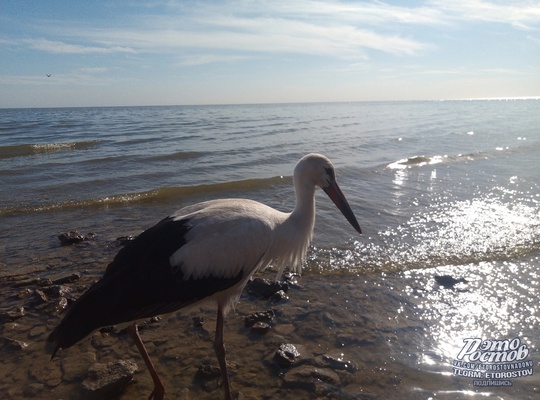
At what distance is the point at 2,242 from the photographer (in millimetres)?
7285

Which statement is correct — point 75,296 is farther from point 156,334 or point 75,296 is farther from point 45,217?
point 45,217

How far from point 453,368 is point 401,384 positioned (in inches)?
21.4

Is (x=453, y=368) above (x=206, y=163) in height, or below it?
below

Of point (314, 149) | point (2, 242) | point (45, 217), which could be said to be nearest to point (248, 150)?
point (314, 149)

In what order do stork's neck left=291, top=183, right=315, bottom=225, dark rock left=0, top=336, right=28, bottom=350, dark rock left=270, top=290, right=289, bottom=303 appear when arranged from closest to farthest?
1. dark rock left=0, top=336, right=28, bottom=350
2. stork's neck left=291, top=183, right=315, bottom=225
3. dark rock left=270, top=290, right=289, bottom=303

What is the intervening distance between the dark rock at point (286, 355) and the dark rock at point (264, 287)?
1.18m

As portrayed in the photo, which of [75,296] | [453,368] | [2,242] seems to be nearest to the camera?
[453,368]

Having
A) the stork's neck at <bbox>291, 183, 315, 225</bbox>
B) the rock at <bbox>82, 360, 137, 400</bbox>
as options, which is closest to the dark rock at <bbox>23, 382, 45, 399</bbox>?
the rock at <bbox>82, 360, 137, 400</bbox>

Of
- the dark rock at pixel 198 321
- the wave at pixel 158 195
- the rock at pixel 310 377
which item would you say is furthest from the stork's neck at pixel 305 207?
the wave at pixel 158 195

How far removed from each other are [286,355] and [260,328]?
0.58 m

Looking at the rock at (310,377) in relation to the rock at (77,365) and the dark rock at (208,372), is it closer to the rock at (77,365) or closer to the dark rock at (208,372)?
the dark rock at (208,372)

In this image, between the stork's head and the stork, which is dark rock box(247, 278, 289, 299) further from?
the stork's head

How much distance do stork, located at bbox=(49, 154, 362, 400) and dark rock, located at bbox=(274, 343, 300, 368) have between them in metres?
0.53

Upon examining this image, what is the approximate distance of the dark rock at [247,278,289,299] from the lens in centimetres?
524
